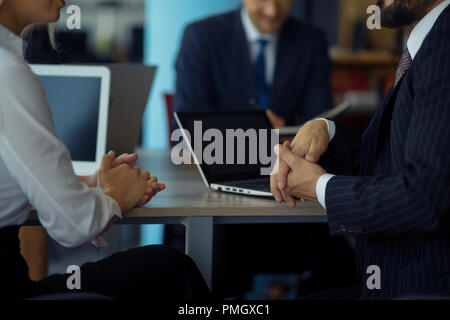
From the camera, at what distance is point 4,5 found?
1.10 m

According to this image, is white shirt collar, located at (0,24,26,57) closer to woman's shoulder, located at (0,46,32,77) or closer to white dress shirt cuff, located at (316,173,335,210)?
woman's shoulder, located at (0,46,32,77)

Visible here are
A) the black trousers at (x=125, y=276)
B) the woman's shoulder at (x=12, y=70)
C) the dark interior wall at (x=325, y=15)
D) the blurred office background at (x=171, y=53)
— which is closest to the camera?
the woman's shoulder at (x=12, y=70)

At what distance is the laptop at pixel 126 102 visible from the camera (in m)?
1.96

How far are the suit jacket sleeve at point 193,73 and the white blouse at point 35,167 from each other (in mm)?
1633

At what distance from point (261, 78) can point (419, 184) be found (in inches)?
71.3

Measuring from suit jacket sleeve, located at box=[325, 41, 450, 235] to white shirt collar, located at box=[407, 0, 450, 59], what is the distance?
0.35ft

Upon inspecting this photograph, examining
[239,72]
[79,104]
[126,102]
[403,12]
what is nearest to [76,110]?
[79,104]

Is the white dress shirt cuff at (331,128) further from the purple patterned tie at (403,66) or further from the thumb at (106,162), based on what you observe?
the thumb at (106,162)

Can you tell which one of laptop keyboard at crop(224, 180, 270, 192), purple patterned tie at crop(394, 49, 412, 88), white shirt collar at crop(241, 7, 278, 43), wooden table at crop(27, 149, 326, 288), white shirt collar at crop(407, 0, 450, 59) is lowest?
wooden table at crop(27, 149, 326, 288)

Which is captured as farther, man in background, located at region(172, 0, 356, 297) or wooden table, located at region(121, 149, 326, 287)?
man in background, located at region(172, 0, 356, 297)

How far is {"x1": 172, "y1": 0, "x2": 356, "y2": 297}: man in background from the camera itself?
2.59 meters

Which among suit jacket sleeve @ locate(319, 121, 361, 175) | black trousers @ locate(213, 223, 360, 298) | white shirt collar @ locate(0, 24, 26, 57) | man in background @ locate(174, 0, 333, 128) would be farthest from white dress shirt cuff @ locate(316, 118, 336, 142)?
man in background @ locate(174, 0, 333, 128)

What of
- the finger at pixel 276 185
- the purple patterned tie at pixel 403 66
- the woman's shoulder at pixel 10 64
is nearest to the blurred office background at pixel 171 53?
the purple patterned tie at pixel 403 66
